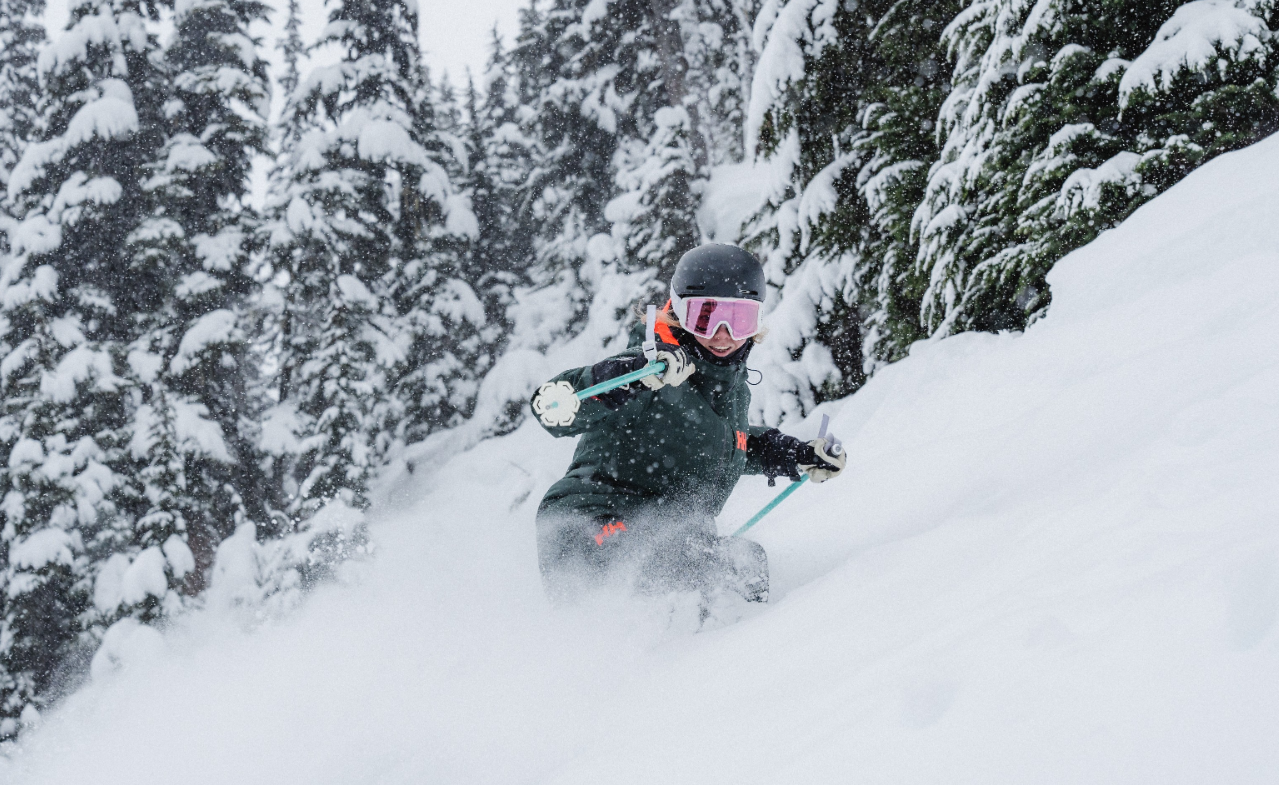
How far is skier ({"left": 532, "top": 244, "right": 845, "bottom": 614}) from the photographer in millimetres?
3701

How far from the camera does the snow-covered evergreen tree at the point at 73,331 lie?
12.1 meters

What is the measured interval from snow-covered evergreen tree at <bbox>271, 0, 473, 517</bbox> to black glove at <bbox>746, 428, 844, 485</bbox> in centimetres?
992

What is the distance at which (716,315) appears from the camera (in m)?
3.83

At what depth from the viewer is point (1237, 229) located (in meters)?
3.88

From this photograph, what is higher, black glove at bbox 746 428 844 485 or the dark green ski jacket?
the dark green ski jacket

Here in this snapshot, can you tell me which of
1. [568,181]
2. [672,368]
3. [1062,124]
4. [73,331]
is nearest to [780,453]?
[672,368]

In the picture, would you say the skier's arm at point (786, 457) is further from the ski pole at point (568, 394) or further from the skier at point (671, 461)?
the ski pole at point (568, 394)

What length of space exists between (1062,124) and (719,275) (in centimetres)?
337

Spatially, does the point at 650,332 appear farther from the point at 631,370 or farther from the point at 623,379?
the point at 623,379

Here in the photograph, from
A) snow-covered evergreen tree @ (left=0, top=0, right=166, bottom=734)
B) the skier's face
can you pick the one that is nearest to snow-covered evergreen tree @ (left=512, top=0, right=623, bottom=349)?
snow-covered evergreen tree @ (left=0, top=0, right=166, bottom=734)

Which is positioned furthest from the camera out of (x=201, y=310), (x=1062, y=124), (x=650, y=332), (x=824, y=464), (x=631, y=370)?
(x=201, y=310)

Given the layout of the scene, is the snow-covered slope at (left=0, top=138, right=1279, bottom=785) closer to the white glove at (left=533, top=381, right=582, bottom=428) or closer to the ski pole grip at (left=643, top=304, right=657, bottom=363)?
the white glove at (left=533, top=381, right=582, bottom=428)

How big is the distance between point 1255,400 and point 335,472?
13224mm

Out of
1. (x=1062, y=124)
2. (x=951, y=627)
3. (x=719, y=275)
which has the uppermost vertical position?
(x=719, y=275)
